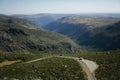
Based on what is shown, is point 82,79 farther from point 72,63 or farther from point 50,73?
point 72,63

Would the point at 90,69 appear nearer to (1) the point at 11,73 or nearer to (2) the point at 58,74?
(2) the point at 58,74

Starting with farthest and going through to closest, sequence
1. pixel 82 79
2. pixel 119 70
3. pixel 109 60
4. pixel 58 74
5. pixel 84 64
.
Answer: pixel 109 60 < pixel 84 64 < pixel 119 70 < pixel 58 74 < pixel 82 79

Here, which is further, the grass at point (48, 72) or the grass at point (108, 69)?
the grass at point (108, 69)

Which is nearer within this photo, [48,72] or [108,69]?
[48,72]

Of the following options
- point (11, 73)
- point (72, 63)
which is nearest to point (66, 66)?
point (72, 63)

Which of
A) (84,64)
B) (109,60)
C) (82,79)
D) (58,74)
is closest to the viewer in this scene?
(82,79)

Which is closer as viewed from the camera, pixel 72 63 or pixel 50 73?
pixel 50 73

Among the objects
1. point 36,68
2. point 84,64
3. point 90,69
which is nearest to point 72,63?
point 84,64

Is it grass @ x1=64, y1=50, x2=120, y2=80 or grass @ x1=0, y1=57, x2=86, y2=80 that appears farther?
grass @ x1=64, y1=50, x2=120, y2=80

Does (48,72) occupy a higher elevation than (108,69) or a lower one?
higher
